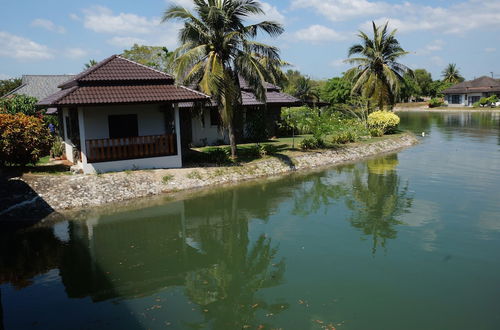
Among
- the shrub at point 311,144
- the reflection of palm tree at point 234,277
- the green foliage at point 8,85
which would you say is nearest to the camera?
the reflection of palm tree at point 234,277

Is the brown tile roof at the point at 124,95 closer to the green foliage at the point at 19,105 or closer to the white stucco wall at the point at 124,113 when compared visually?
the white stucco wall at the point at 124,113

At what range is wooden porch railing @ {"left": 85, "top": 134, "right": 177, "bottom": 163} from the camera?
611 inches

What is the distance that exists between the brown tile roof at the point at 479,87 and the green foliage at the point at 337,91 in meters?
34.7

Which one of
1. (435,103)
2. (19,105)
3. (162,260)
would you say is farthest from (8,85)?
(435,103)

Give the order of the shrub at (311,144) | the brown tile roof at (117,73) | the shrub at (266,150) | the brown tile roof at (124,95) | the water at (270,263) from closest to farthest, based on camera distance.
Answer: the water at (270,263)
the brown tile roof at (124,95)
the brown tile roof at (117,73)
the shrub at (266,150)
the shrub at (311,144)

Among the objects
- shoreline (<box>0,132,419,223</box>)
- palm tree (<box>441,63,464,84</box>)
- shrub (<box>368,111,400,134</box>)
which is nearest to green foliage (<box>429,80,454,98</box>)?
palm tree (<box>441,63,464,84</box>)

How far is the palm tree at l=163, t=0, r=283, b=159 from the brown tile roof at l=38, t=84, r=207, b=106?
0.72 meters

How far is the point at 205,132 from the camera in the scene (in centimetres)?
2333

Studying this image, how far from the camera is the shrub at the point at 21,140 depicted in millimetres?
14344

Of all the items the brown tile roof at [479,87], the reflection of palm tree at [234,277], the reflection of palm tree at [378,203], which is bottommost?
the reflection of palm tree at [234,277]

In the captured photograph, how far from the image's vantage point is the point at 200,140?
23.2 metres

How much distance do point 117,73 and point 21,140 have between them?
441 cm

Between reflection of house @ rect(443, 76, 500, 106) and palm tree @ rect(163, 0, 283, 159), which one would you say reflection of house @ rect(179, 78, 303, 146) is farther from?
reflection of house @ rect(443, 76, 500, 106)

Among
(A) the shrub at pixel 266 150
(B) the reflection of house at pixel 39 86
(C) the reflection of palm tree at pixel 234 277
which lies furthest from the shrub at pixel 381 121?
(B) the reflection of house at pixel 39 86
